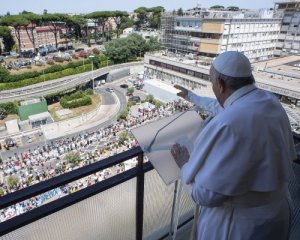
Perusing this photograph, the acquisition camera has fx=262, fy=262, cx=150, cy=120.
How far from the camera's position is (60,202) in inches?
50.3

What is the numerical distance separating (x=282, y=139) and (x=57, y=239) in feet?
4.08

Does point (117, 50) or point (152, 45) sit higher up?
point (152, 45)

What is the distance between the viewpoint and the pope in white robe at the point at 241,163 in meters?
1.01

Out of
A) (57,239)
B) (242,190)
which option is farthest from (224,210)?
(57,239)

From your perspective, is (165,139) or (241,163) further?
(165,139)

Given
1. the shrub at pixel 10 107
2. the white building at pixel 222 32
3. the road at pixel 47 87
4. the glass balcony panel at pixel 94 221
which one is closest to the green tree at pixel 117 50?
the road at pixel 47 87

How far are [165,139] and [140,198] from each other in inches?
22.0

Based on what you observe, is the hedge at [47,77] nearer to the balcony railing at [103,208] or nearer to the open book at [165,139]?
the balcony railing at [103,208]

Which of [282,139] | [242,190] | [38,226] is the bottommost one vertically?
[38,226]

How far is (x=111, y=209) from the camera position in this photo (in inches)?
62.2

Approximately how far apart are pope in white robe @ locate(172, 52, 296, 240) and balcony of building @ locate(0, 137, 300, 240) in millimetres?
500

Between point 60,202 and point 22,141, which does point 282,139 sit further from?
point 22,141

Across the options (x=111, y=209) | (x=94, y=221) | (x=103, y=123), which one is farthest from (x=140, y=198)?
(x=103, y=123)

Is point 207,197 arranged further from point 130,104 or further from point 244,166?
point 130,104
